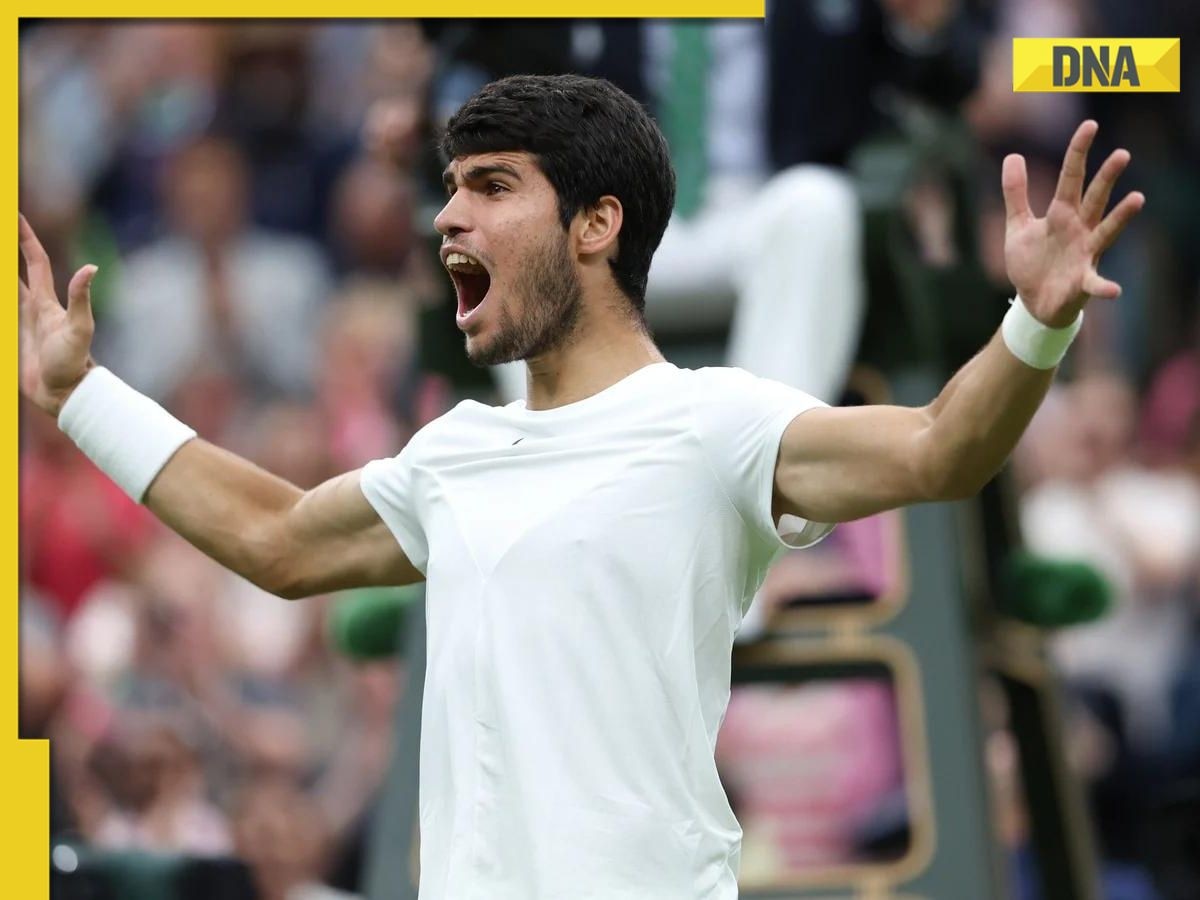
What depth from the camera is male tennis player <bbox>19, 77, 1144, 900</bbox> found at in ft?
8.65

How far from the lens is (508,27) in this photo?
5926 millimetres

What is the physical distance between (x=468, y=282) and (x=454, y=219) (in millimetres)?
102

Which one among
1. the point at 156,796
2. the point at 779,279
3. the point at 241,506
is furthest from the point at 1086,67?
the point at 156,796

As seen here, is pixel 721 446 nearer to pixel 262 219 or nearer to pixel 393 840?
pixel 393 840

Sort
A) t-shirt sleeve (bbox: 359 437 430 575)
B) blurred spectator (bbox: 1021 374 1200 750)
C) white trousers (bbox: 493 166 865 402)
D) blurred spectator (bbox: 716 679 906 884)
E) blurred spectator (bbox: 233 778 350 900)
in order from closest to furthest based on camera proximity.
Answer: t-shirt sleeve (bbox: 359 437 430 575) → blurred spectator (bbox: 716 679 906 884) → white trousers (bbox: 493 166 865 402) → blurred spectator (bbox: 233 778 350 900) → blurred spectator (bbox: 1021 374 1200 750)

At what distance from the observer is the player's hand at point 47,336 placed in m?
3.33

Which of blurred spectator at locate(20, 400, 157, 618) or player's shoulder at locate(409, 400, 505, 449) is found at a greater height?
blurred spectator at locate(20, 400, 157, 618)

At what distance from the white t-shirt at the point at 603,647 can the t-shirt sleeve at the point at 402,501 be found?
19cm

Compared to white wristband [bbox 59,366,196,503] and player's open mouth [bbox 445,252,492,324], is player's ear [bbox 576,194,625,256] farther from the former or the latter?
white wristband [bbox 59,366,196,503]

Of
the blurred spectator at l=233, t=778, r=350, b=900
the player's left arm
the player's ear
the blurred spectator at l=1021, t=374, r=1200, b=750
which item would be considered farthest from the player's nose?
the blurred spectator at l=1021, t=374, r=1200, b=750

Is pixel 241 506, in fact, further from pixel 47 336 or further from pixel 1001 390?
pixel 1001 390

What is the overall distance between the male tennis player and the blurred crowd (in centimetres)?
264

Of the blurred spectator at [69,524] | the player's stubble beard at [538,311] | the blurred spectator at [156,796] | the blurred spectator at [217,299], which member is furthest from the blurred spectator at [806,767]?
the blurred spectator at [217,299]

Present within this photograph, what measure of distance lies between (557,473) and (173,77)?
8.09 metres
